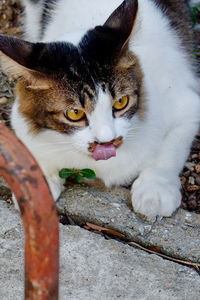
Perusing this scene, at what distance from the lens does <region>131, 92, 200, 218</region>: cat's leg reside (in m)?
2.53

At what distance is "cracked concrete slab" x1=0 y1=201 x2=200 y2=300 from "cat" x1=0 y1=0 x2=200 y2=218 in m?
0.29

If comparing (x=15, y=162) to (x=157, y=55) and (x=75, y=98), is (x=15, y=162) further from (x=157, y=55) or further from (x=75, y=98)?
(x=157, y=55)

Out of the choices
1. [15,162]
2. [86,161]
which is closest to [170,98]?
[86,161]

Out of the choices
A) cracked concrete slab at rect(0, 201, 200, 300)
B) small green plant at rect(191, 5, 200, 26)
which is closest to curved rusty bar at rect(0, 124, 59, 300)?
cracked concrete slab at rect(0, 201, 200, 300)

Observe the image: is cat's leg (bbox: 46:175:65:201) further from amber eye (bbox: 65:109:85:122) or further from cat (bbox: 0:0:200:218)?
amber eye (bbox: 65:109:85:122)

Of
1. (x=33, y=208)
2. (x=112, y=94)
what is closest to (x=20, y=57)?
(x=112, y=94)

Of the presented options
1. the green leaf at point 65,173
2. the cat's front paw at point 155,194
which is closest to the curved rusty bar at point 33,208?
the cat's front paw at point 155,194

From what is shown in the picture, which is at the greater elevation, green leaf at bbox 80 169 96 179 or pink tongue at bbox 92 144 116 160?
pink tongue at bbox 92 144 116 160

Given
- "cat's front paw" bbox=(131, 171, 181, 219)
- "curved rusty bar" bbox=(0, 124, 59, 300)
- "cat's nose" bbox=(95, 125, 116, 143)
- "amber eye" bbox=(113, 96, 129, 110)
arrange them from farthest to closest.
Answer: "cat's front paw" bbox=(131, 171, 181, 219), "amber eye" bbox=(113, 96, 129, 110), "cat's nose" bbox=(95, 125, 116, 143), "curved rusty bar" bbox=(0, 124, 59, 300)

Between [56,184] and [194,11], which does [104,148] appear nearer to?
[56,184]

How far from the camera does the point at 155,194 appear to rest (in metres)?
2.56

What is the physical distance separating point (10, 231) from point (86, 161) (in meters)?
0.48

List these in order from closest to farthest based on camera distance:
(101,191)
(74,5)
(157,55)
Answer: (101,191), (157,55), (74,5)

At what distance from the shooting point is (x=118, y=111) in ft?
7.66
